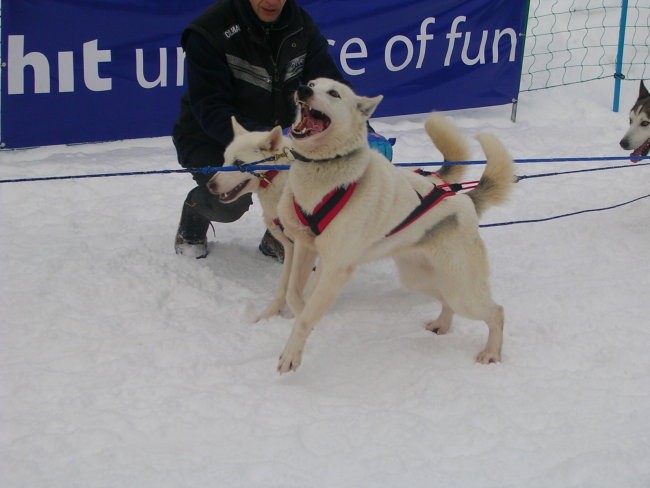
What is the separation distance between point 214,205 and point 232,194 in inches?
16.0

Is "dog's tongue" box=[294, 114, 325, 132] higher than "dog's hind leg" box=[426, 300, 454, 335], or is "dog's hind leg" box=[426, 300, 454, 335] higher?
"dog's tongue" box=[294, 114, 325, 132]

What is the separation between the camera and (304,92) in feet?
7.89

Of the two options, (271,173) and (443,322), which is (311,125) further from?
(443,322)

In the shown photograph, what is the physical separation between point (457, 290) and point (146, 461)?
1.33m

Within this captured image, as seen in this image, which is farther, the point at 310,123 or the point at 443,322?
the point at 443,322

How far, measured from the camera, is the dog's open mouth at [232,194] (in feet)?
10.6

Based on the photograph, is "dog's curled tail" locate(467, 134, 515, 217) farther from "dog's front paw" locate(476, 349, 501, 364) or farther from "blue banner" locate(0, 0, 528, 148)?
"blue banner" locate(0, 0, 528, 148)

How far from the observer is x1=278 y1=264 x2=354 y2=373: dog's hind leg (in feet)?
8.69

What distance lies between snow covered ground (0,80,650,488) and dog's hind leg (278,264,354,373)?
0.33 feet

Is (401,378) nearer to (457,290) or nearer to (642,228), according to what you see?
(457,290)

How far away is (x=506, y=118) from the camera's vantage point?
6695 millimetres

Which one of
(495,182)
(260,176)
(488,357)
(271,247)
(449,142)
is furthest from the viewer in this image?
(271,247)

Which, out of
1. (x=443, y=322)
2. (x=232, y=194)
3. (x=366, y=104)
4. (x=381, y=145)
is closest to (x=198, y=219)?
(x=232, y=194)

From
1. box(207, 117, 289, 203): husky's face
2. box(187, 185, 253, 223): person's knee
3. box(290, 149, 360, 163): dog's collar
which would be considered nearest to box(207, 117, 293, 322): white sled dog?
box(207, 117, 289, 203): husky's face
